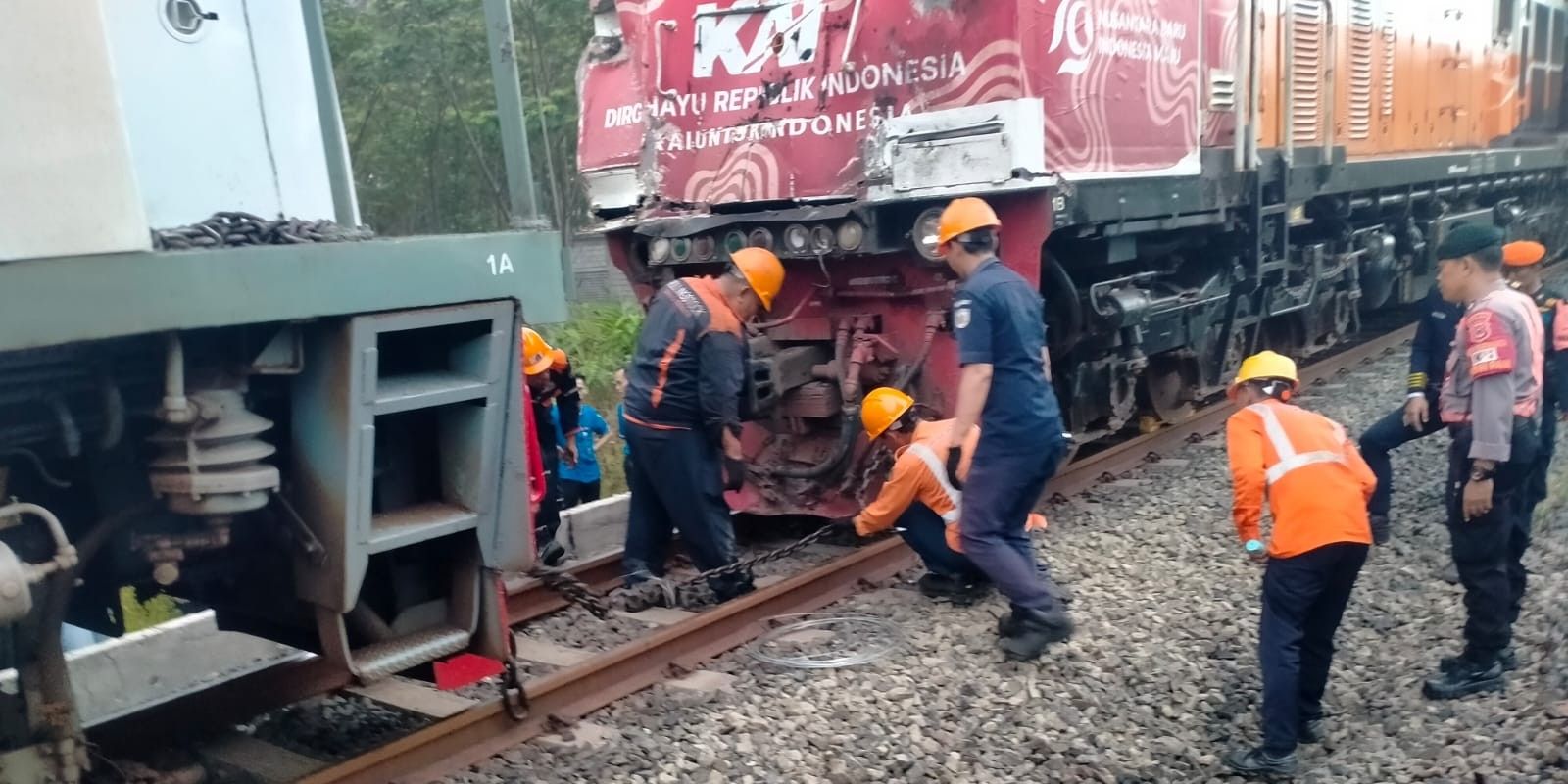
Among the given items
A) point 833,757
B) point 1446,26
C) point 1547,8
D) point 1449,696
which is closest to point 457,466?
point 833,757

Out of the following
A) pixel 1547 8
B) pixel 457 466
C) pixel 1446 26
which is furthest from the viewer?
pixel 1547 8

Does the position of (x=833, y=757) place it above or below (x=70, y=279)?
below

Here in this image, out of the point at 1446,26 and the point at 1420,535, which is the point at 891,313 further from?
the point at 1446,26

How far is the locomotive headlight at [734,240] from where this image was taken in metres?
6.45

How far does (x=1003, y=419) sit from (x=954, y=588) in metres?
0.92

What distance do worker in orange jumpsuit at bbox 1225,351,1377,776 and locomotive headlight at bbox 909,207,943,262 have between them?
85.8 inches

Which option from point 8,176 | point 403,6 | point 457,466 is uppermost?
point 403,6

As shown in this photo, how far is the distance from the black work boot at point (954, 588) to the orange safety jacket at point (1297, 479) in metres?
1.63

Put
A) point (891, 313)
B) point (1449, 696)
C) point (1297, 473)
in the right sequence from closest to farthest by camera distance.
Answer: point (1297, 473) → point (1449, 696) → point (891, 313)

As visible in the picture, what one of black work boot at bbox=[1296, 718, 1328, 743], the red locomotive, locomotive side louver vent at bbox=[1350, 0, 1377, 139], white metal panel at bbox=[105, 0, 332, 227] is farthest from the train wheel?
white metal panel at bbox=[105, 0, 332, 227]

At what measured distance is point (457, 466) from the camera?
3309mm

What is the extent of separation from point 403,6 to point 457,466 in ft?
41.8

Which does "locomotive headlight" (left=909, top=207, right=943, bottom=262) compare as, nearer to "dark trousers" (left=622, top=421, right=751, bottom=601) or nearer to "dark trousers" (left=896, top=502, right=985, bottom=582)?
"dark trousers" (left=896, top=502, right=985, bottom=582)

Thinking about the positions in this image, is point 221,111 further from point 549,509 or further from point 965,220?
point 549,509
